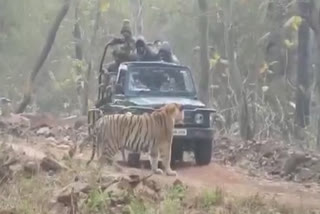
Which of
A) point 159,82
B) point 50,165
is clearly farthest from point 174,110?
point 50,165

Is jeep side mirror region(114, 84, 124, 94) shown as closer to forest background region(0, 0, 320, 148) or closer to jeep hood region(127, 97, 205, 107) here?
jeep hood region(127, 97, 205, 107)

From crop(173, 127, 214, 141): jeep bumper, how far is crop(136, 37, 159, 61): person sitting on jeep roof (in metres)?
2.27

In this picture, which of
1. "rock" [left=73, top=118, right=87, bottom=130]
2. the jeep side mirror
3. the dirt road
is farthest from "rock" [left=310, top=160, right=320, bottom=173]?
"rock" [left=73, top=118, right=87, bottom=130]

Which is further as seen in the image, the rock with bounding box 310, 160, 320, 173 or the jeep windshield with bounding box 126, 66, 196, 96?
the jeep windshield with bounding box 126, 66, 196, 96

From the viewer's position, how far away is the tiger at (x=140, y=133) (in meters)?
12.6

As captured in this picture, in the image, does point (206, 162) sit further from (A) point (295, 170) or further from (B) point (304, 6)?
(B) point (304, 6)

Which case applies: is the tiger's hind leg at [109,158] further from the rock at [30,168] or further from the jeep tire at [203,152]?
the rock at [30,168]

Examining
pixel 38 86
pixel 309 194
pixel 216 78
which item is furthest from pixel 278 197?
pixel 38 86

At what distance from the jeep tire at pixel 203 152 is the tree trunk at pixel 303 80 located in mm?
5932

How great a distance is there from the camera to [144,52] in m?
15.5

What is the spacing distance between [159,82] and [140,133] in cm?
187

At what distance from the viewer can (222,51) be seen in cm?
3012

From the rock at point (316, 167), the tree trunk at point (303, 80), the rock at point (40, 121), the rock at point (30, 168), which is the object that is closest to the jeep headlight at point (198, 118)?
the rock at point (316, 167)

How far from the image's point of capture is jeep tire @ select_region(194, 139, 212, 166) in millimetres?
13928
